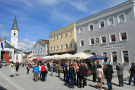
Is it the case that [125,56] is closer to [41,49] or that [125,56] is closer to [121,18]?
[121,18]

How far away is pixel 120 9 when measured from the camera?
21297 millimetres

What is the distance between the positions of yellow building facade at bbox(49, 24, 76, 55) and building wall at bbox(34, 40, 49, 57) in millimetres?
4167

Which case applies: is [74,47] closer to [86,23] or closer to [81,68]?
[86,23]

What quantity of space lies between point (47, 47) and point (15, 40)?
118 ft

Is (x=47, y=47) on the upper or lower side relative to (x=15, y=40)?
lower

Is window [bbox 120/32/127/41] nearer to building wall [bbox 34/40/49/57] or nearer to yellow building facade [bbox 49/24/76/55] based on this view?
yellow building facade [bbox 49/24/76/55]

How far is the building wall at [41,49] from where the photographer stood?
44.5 metres

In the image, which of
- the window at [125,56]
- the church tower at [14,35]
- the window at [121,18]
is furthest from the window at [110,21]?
the church tower at [14,35]

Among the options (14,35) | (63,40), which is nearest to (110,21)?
(63,40)

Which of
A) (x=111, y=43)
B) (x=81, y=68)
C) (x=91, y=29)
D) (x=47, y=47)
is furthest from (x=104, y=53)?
(x=47, y=47)

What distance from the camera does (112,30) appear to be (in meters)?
22.3

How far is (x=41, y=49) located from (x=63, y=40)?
15598 millimetres

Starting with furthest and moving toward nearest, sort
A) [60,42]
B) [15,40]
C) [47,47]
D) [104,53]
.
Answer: [15,40] < [47,47] < [60,42] < [104,53]

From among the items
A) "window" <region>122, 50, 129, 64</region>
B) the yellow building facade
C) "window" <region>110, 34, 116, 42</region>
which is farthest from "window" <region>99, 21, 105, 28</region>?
the yellow building facade
